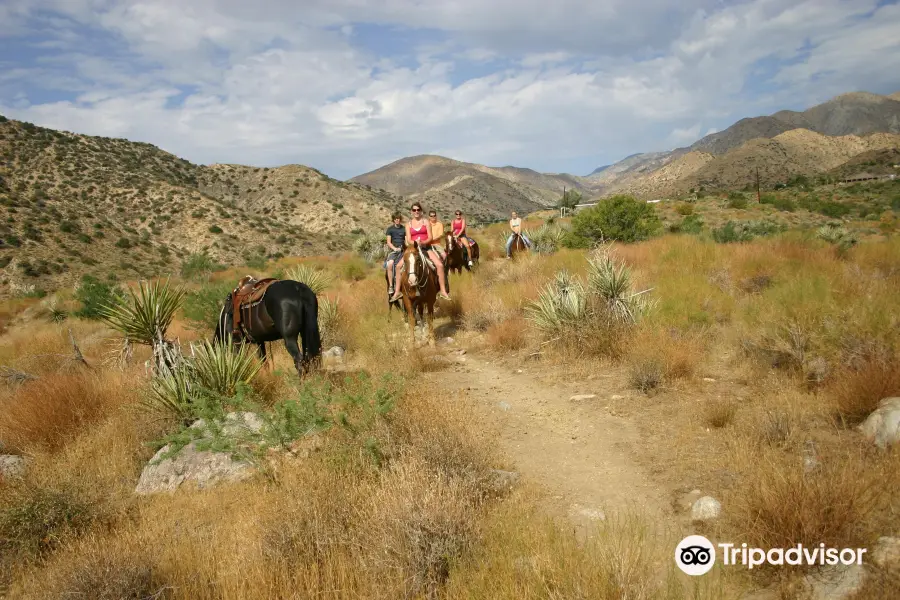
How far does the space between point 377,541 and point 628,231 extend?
16723 millimetres

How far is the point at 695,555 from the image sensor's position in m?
3.07

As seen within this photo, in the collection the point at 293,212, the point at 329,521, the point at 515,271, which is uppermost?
the point at 293,212

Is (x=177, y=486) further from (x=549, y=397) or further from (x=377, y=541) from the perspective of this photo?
(x=549, y=397)

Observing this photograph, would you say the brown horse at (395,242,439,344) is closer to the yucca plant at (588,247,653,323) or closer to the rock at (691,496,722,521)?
the yucca plant at (588,247,653,323)

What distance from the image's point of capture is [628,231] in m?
17.8

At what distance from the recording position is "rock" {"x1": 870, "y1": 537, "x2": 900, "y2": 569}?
2688 mm

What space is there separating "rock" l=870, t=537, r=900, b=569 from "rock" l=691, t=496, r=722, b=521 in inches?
36.4

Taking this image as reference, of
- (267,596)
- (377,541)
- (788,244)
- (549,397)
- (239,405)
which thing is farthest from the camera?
(788,244)

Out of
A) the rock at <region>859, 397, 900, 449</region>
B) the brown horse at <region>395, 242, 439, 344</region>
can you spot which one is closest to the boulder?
the brown horse at <region>395, 242, 439, 344</region>

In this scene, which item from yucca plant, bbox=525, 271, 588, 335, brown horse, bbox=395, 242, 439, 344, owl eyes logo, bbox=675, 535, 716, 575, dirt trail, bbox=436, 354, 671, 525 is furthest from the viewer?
brown horse, bbox=395, 242, 439, 344

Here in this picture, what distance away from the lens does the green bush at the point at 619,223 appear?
58.3 ft

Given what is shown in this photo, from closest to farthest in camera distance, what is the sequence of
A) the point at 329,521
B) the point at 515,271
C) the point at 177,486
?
the point at 329,521
the point at 177,486
the point at 515,271

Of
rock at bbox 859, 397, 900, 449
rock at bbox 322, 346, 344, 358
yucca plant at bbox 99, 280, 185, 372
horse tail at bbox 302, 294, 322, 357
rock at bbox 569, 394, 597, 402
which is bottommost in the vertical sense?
rock at bbox 569, 394, 597, 402

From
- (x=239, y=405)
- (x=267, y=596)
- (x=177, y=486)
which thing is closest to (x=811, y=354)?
(x=267, y=596)
